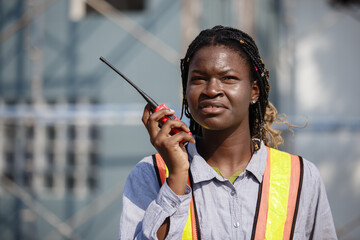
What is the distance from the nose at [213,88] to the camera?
4.00ft

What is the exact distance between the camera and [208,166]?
127 cm

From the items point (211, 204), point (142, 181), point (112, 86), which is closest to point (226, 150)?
point (211, 204)

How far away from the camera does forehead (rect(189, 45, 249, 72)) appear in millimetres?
1233

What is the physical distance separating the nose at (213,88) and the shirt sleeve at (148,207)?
296mm

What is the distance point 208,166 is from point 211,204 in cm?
12

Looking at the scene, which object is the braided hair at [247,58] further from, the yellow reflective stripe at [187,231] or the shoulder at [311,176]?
the yellow reflective stripe at [187,231]

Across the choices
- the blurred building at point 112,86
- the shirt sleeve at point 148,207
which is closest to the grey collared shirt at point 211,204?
the shirt sleeve at point 148,207

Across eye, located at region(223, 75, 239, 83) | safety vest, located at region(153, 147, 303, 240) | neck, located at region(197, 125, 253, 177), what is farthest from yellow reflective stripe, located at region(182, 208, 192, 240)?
eye, located at region(223, 75, 239, 83)

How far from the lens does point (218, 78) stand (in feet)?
4.07

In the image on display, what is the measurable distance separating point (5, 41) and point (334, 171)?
4.81 m

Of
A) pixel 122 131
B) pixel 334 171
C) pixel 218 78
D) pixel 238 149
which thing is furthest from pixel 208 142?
pixel 334 171

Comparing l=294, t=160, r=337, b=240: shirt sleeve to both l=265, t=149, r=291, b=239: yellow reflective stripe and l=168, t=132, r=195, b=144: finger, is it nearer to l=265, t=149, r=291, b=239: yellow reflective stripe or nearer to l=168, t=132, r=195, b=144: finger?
l=265, t=149, r=291, b=239: yellow reflective stripe

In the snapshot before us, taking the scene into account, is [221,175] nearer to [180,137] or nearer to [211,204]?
[211,204]

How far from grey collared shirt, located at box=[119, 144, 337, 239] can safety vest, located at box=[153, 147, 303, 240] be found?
2 centimetres
